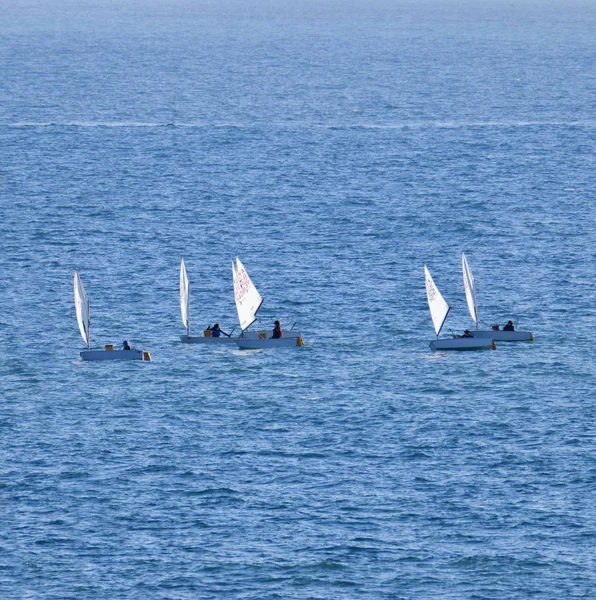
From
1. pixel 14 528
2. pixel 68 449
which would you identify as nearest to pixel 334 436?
pixel 68 449

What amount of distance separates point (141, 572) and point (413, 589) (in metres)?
14.7

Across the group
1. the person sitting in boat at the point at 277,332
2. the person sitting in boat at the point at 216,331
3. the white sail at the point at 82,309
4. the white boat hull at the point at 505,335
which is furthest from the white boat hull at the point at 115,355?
the white boat hull at the point at 505,335

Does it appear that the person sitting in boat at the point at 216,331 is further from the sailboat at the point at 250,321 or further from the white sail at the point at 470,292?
the white sail at the point at 470,292

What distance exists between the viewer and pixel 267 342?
388 ft

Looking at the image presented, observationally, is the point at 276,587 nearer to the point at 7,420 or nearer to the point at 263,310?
the point at 7,420

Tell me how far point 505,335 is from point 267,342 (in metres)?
19.1

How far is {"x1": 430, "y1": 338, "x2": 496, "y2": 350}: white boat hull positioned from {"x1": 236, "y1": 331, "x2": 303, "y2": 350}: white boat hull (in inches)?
430

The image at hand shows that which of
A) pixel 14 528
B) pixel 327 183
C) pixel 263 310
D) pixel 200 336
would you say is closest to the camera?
Answer: pixel 14 528

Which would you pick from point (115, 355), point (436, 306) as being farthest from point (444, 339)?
point (115, 355)

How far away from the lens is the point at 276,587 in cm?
7862

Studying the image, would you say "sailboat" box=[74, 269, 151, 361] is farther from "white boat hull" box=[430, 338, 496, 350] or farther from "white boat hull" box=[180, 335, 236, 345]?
"white boat hull" box=[430, 338, 496, 350]

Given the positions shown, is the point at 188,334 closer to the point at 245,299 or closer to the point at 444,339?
the point at 245,299

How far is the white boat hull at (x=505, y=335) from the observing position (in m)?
118

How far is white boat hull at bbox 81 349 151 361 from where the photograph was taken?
113438 mm
